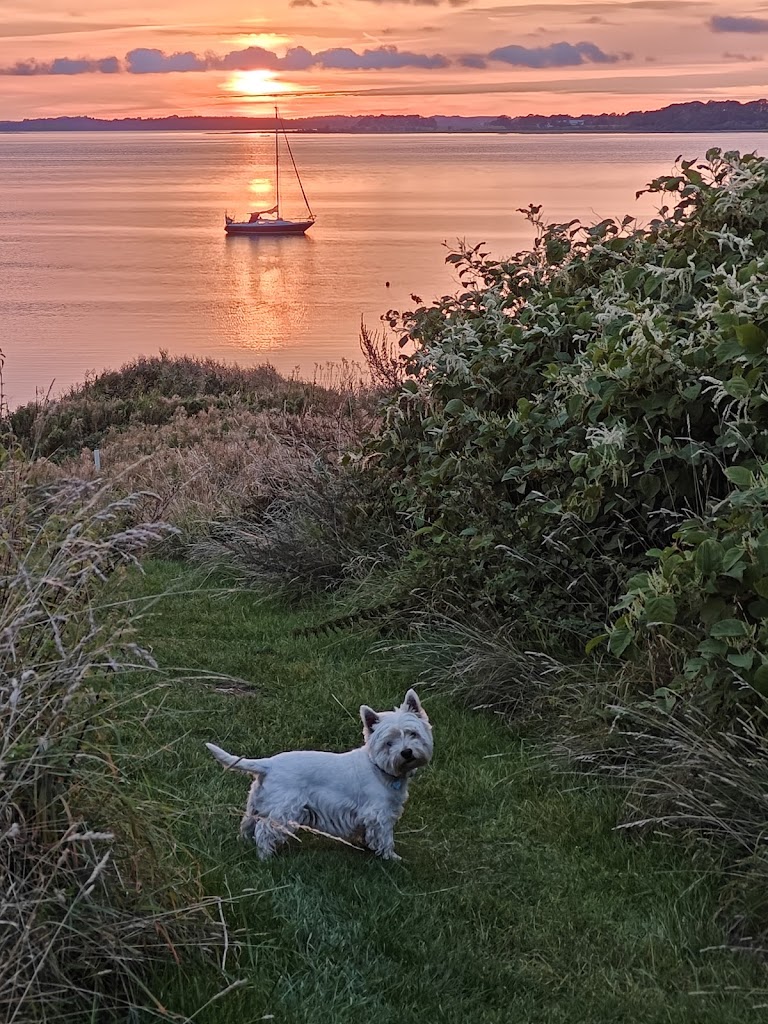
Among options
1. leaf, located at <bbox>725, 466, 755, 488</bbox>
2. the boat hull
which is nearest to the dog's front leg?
leaf, located at <bbox>725, 466, 755, 488</bbox>

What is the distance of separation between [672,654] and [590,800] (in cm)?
84

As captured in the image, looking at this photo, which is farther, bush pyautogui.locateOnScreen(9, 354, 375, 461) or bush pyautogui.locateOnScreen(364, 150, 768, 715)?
bush pyautogui.locateOnScreen(9, 354, 375, 461)

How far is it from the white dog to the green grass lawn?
0.35 feet

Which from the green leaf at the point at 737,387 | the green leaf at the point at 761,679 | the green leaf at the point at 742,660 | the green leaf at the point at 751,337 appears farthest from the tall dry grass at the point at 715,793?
the green leaf at the point at 751,337

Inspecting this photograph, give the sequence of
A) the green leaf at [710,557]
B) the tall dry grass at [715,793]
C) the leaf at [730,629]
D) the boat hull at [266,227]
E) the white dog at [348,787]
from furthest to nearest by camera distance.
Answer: the boat hull at [266,227] → the white dog at [348,787] → the green leaf at [710,557] → the leaf at [730,629] → the tall dry grass at [715,793]

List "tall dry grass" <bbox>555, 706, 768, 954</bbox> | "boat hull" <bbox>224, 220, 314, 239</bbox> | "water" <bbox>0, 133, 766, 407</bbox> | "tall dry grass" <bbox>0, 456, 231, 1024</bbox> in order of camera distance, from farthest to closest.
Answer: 1. "boat hull" <bbox>224, 220, 314, 239</bbox>
2. "water" <bbox>0, 133, 766, 407</bbox>
3. "tall dry grass" <bbox>555, 706, 768, 954</bbox>
4. "tall dry grass" <bbox>0, 456, 231, 1024</bbox>

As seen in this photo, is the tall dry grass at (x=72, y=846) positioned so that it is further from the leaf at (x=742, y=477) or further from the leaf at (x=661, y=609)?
the leaf at (x=742, y=477)

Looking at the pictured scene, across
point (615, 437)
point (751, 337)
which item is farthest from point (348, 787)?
point (751, 337)

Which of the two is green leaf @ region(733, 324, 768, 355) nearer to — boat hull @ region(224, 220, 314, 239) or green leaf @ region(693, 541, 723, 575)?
green leaf @ region(693, 541, 723, 575)

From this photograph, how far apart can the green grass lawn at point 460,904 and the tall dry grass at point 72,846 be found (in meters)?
0.22

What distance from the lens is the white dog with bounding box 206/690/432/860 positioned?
500 cm

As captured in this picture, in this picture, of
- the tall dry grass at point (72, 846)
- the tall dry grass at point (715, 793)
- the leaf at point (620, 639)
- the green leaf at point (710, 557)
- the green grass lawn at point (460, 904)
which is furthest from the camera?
the leaf at point (620, 639)

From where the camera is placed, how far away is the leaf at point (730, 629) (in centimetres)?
473

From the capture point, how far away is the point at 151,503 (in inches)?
466
